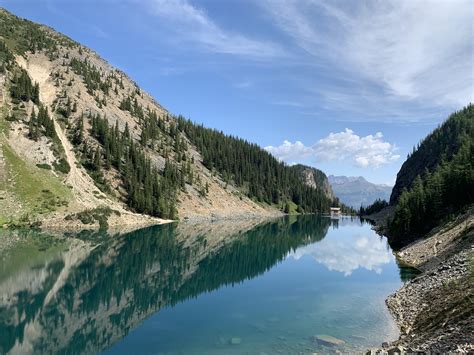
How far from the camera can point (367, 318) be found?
101ft

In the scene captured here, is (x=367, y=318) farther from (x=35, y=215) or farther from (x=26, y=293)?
(x=35, y=215)

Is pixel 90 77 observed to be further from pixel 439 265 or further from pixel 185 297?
pixel 439 265

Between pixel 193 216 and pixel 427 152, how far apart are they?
4955 inches

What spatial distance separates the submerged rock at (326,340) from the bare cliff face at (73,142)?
7055 cm

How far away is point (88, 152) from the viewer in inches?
4756

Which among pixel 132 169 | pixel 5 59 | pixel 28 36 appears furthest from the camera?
pixel 28 36

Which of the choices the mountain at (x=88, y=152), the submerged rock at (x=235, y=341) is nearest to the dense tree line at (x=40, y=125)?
the mountain at (x=88, y=152)

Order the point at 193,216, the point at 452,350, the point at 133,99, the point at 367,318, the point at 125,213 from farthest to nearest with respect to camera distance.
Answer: the point at 133,99 → the point at 193,216 → the point at 125,213 → the point at 367,318 → the point at 452,350

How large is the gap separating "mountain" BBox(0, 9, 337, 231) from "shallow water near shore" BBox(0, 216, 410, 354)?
58.7ft

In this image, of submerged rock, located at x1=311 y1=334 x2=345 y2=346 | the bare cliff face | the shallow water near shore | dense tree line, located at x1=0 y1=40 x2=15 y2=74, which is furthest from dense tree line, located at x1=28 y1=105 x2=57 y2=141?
submerged rock, located at x1=311 y1=334 x2=345 y2=346

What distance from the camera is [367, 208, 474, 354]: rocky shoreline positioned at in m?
16.9

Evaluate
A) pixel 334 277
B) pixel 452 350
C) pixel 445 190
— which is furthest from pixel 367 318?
pixel 445 190

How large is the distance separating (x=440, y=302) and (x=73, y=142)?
118m

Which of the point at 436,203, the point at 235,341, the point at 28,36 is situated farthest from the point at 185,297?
the point at 28,36
